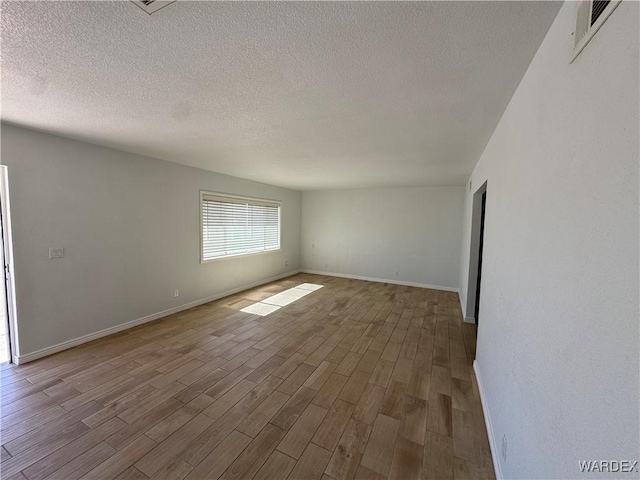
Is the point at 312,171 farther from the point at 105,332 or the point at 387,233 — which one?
the point at 105,332

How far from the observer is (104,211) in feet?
10.5

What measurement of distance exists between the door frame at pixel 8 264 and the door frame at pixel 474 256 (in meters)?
5.51

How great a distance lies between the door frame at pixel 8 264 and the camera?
8.29ft

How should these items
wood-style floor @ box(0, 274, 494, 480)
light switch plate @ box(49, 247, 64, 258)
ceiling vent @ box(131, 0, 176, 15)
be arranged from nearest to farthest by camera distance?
ceiling vent @ box(131, 0, 176, 15)
wood-style floor @ box(0, 274, 494, 480)
light switch plate @ box(49, 247, 64, 258)

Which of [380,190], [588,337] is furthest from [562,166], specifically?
[380,190]

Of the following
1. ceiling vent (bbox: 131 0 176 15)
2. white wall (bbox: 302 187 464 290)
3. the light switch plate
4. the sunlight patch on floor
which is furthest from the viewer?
white wall (bbox: 302 187 464 290)

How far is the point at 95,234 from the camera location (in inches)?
124

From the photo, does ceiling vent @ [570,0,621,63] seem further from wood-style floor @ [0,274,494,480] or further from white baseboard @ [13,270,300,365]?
white baseboard @ [13,270,300,365]

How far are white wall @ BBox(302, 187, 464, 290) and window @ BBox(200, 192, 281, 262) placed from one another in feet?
4.26

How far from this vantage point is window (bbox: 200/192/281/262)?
468 centimetres

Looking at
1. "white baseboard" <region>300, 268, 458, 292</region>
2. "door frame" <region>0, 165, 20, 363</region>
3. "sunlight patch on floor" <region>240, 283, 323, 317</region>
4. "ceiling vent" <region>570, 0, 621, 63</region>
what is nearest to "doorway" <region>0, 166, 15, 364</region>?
"door frame" <region>0, 165, 20, 363</region>

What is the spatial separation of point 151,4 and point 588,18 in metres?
1.61
